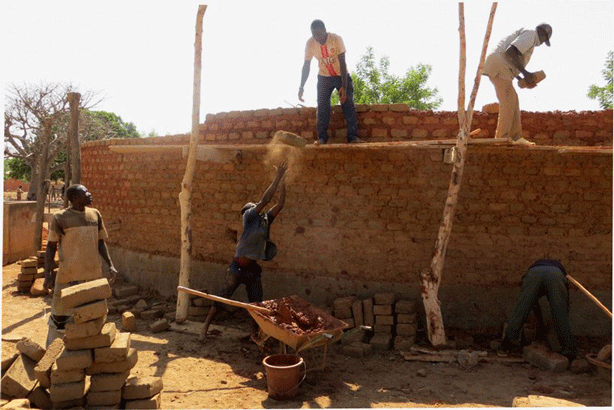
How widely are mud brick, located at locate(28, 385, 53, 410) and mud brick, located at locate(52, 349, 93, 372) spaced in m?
0.36

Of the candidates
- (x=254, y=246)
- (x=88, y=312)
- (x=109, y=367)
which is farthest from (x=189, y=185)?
(x=109, y=367)

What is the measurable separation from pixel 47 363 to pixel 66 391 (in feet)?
1.05

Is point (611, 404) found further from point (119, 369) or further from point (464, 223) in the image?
point (119, 369)

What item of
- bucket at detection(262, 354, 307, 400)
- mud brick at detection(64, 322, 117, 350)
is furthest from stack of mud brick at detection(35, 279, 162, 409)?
bucket at detection(262, 354, 307, 400)

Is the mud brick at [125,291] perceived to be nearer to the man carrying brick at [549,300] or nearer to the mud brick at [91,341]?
the mud brick at [91,341]

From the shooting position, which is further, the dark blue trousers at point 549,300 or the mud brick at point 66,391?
the dark blue trousers at point 549,300

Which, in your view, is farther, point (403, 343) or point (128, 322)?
point (128, 322)

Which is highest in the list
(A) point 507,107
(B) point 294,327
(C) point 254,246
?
(A) point 507,107

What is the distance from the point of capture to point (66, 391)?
3971 mm

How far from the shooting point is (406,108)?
267 inches

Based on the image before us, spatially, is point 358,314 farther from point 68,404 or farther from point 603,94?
point 603,94

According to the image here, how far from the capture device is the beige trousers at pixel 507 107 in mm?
5891

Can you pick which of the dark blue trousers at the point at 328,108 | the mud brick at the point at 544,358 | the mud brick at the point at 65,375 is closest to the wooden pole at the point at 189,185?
the dark blue trousers at the point at 328,108

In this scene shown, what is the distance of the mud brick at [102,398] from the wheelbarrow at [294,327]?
1358mm
